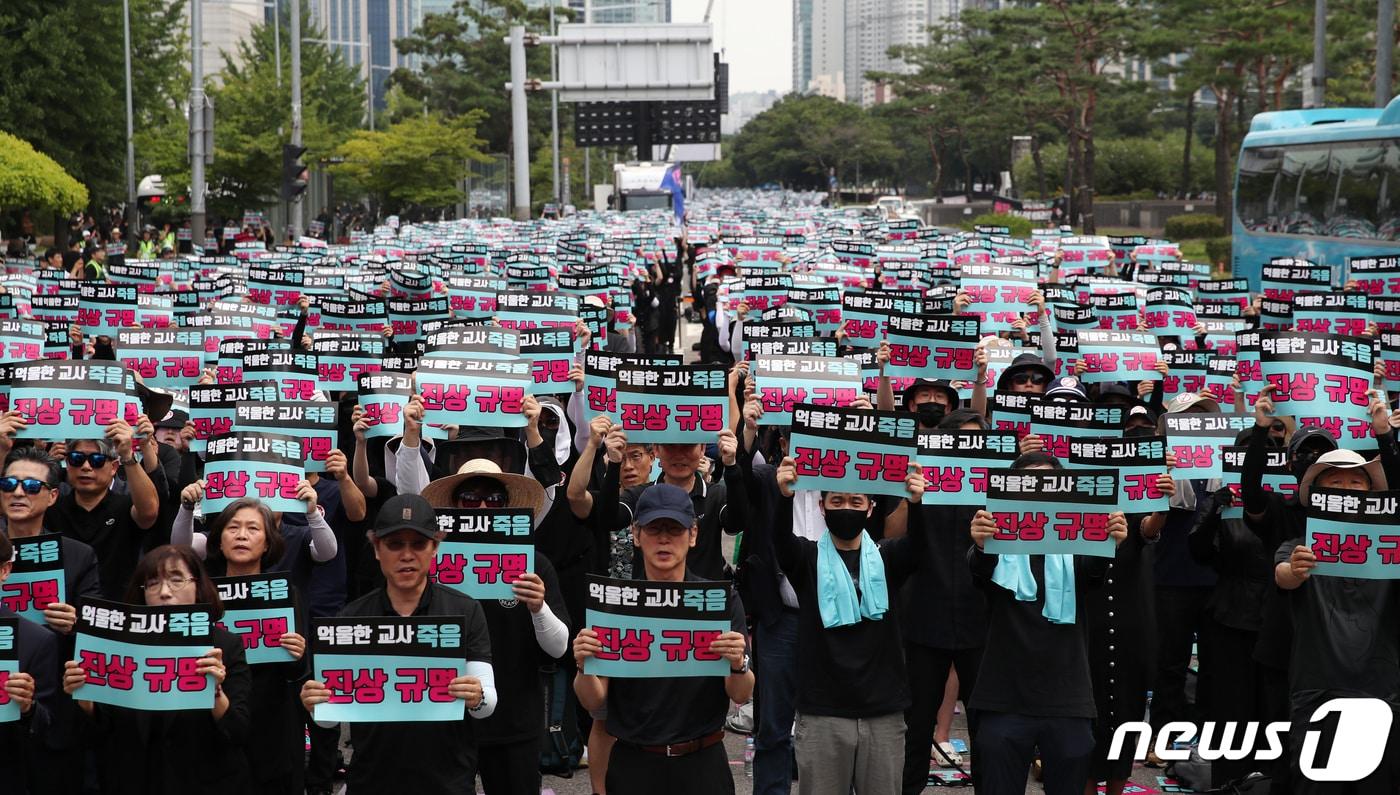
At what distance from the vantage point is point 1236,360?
1118 cm

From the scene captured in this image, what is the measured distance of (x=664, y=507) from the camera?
20.3 feet

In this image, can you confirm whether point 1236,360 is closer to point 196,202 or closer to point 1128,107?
point 196,202

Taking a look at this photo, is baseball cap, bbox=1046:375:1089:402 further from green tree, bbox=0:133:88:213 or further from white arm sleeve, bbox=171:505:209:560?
green tree, bbox=0:133:88:213

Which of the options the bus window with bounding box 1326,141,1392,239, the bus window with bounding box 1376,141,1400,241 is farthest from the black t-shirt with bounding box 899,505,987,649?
the bus window with bounding box 1326,141,1392,239

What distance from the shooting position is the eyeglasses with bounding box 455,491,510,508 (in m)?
7.18

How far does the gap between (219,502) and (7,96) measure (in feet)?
117

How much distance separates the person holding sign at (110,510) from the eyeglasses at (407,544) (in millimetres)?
2254

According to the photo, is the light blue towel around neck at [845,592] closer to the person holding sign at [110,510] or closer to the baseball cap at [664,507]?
the baseball cap at [664,507]

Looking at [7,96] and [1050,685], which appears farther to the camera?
[7,96]

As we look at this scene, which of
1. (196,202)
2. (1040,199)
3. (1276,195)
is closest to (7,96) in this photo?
(196,202)

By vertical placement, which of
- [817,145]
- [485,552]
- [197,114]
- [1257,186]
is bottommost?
[485,552]

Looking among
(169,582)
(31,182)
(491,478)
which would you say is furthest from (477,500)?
(31,182)

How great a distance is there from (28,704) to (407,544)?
1.33m

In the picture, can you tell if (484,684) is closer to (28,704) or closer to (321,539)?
(28,704)
